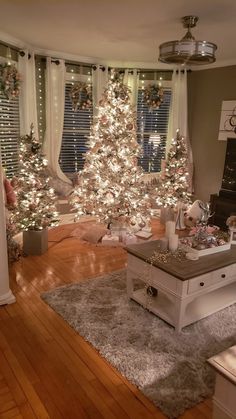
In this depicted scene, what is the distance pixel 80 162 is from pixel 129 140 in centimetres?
129

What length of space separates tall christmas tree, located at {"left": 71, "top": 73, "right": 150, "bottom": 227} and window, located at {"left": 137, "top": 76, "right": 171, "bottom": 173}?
3.88 feet

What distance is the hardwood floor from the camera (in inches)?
72.3

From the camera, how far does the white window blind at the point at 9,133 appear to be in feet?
14.1

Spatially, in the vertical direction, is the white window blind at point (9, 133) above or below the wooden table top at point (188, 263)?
above

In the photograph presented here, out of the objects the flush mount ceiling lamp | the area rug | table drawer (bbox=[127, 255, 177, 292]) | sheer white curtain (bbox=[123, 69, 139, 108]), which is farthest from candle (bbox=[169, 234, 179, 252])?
sheer white curtain (bbox=[123, 69, 139, 108])

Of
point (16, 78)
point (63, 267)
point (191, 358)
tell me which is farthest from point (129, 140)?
point (191, 358)

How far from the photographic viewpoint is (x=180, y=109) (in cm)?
562

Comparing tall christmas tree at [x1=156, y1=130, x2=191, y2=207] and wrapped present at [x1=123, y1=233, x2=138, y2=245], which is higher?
tall christmas tree at [x1=156, y1=130, x2=191, y2=207]

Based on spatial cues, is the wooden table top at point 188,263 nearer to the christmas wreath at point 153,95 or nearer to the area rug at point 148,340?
the area rug at point 148,340

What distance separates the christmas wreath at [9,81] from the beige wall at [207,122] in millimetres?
3066

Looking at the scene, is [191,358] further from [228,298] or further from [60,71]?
[60,71]

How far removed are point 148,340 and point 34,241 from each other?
6.68 feet

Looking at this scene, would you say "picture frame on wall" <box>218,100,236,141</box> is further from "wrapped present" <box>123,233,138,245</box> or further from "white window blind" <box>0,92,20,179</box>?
"white window blind" <box>0,92,20,179</box>

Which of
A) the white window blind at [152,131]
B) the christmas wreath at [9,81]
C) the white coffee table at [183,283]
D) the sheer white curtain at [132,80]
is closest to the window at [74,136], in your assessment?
the sheer white curtain at [132,80]
